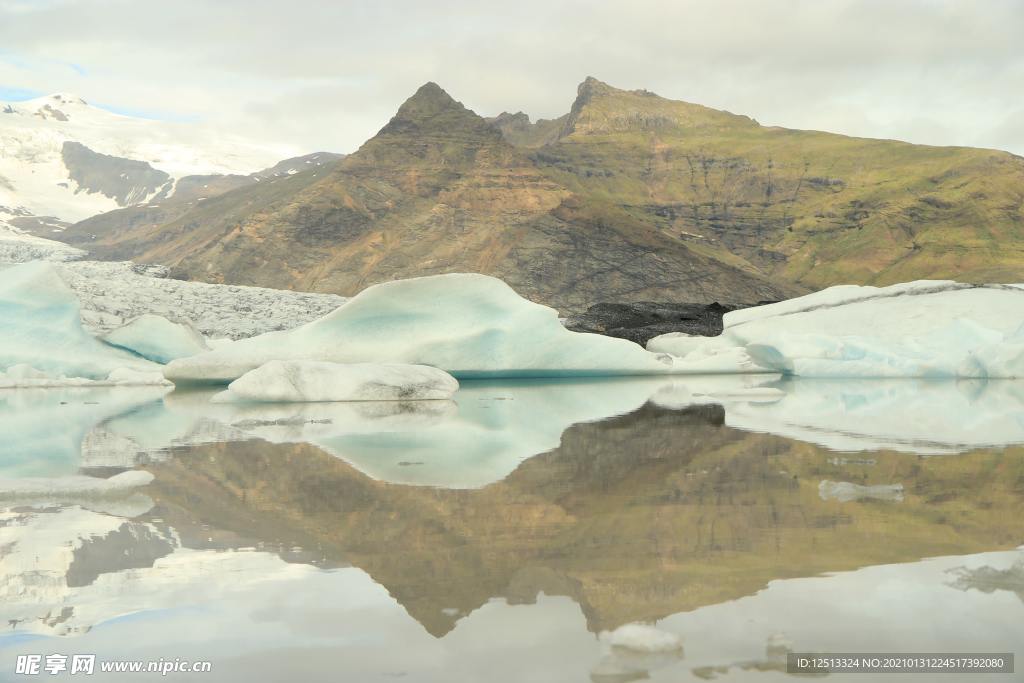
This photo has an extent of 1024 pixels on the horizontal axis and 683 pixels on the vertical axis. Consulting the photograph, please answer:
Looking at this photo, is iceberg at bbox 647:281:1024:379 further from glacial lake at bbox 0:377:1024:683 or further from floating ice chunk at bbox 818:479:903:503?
floating ice chunk at bbox 818:479:903:503

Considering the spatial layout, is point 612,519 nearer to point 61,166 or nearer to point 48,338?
point 48,338

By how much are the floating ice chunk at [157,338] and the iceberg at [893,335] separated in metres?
8.85

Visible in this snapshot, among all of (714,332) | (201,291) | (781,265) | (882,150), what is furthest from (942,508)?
(882,150)

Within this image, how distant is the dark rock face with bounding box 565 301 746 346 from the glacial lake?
1491 centimetres

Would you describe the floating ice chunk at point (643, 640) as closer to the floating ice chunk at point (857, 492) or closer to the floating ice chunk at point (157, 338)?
the floating ice chunk at point (857, 492)

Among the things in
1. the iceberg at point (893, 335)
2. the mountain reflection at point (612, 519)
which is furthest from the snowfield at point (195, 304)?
the mountain reflection at point (612, 519)

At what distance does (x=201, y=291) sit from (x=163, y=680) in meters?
21.4

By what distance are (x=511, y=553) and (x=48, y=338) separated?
13.5 m

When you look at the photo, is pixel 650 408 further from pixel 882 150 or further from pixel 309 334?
pixel 882 150

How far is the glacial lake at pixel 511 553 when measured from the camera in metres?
1.87

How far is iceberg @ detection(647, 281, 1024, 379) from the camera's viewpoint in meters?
12.8

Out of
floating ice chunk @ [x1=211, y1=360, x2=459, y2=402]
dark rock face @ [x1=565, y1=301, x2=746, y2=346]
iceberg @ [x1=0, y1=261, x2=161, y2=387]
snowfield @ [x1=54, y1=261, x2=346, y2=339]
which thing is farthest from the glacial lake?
dark rock face @ [x1=565, y1=301, x2=746, y2=346]

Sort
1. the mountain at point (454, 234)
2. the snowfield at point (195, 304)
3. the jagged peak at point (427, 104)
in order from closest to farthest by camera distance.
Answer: the snowfield at point (195, 304) < the mountain at point (454, 234) < the jagged peak at point (427, 104)

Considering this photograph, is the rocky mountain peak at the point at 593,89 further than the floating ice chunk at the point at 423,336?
Yes
